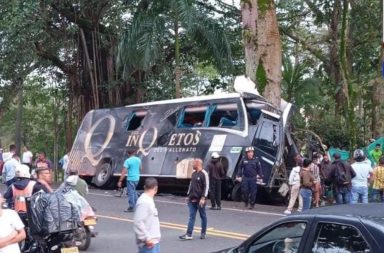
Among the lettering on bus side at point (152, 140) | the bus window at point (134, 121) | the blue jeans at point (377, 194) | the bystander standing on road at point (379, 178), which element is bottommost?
the blue jeans at point (377, 194)

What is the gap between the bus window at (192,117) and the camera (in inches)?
773

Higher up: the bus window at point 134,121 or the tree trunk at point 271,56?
Result: the tree trunk at point 271,56

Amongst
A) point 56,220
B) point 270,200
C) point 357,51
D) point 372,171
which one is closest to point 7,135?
point 357,51

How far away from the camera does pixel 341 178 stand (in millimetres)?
14484

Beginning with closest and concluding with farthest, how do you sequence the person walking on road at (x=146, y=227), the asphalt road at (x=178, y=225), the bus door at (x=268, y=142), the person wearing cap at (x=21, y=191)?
the person walking on road at (x=146, y=227) → the person wearing cap at (x=21, y=191) → the asphalt road at (x=178, y=225) → the bus door at (x=268, y=142)

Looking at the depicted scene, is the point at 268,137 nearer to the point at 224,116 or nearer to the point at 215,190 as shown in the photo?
the point at 224,116

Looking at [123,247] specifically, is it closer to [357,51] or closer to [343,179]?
[343,179]

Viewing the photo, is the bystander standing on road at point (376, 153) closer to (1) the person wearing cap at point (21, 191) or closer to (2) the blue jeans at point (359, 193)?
(2) the blue jeans at point (359, 193)

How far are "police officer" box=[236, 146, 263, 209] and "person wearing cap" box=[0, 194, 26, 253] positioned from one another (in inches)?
415

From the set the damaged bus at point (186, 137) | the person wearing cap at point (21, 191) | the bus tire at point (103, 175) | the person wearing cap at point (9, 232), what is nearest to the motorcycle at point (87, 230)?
the person wearing cap at point (21, 191)

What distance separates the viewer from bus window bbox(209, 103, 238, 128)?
1841cm

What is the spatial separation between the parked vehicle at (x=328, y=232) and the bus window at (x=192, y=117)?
559 inches

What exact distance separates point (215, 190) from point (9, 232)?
10.3m

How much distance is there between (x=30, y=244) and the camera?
898 centimetres
